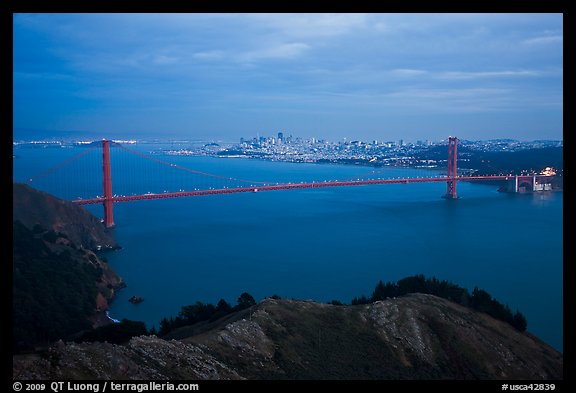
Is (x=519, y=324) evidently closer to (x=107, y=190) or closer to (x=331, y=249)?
(x=331, y=249)

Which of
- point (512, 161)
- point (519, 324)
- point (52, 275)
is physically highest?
point (512, 161)

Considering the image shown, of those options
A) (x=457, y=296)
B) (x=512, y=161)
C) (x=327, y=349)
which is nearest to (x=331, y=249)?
(x=457, y=296)

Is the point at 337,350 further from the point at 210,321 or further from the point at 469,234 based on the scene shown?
the point at 469,234

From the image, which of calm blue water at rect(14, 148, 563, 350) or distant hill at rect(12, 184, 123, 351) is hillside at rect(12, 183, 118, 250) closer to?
distant hill at rect(12, 184, 123, 351)

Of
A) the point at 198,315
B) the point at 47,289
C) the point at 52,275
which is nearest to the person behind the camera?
the point at 198,315

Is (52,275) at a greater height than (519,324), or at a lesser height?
greater
